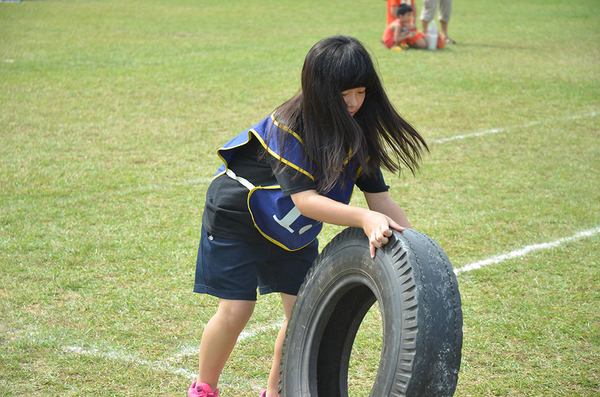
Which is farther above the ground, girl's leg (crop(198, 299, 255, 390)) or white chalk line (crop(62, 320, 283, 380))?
girl's leg (crop(198, 299, 255, 390))

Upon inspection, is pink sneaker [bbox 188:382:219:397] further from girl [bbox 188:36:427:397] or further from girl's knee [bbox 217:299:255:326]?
girl's knee [bbox 217:299:255:326]

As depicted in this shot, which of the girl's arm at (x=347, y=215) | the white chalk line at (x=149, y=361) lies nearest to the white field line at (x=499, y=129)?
the white chalk line at (x=149, y=361)

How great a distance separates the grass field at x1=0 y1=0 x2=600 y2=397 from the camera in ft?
9.12

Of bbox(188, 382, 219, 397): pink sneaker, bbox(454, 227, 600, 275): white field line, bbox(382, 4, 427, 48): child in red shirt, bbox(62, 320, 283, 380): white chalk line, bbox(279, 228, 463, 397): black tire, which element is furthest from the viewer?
bbox(382, 4, 427, 48): child in red shirt

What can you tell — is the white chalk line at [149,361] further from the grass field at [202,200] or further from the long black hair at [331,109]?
the long black hair at [331,109]

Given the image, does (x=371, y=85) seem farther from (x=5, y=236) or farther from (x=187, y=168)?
(x=187, y=168)

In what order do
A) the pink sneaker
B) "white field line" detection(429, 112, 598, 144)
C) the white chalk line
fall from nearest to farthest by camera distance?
1. the pink sneaker
2. the white chalk line
3. "white field line" detection(429, 112, 598, 144)

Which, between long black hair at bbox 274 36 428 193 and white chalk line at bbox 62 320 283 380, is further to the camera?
white chalk line at bbox 62 320 283 380

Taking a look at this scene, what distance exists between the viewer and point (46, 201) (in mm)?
4531

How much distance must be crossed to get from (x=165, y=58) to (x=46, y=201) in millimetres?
5976

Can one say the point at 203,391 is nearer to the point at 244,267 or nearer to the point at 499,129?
the point at 244,267

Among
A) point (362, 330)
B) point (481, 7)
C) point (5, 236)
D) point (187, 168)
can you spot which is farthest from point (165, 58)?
point (481, 7)

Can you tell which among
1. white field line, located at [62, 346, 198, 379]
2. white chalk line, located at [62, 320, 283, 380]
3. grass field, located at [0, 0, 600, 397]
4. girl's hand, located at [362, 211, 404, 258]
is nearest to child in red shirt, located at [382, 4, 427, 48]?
grass field, located at [0, 0, 600, 397]

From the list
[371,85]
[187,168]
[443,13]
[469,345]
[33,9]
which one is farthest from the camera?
[33,9]
